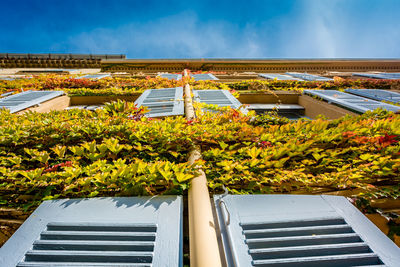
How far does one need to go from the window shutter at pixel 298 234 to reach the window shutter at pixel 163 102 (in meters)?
2.92

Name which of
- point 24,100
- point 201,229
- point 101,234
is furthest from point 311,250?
point 24,100

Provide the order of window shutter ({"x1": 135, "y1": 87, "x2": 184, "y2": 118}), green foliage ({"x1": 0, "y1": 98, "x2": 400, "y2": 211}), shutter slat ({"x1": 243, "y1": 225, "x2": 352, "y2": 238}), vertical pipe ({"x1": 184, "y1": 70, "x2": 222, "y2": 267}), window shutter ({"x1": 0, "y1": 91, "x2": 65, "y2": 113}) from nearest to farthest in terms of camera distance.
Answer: vertical pipe ({"x1": 184, "y1": 70, "x2": 222, "y2": 267}) → shutter slat ({"x1": 243, "y1": 225, "x2": 352, "y2": 238}) → green foliage ({"x1": 0, "y1": 98, "x2": 400, "y2": 211}) → window shutter ({"x1": 135, "y1": 87, "x2": 184, "y2": 118}) → window shutter ({"x1": 0, "y1": 91, "x2": 65, "y2": 113})

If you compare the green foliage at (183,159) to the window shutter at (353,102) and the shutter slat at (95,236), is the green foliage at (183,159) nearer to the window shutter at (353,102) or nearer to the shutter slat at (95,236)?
the shutter slat at (95,236)

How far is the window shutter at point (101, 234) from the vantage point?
135cm

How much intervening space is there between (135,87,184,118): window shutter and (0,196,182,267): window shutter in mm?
2741

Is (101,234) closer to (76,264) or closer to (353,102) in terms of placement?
(76,264)

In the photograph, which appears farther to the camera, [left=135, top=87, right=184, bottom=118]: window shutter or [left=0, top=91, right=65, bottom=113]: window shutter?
[left=0, top=91, right=65, bottom=113]: window shutter

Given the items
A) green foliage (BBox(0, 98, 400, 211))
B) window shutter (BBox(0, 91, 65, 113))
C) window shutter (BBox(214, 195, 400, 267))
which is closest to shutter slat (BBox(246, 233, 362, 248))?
window shutter (BBox(214, 195, 400, 267))

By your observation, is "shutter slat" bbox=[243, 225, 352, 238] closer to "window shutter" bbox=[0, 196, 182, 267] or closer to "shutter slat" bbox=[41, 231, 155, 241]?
"window shutter" bbox=[0, 196, 182, 267]

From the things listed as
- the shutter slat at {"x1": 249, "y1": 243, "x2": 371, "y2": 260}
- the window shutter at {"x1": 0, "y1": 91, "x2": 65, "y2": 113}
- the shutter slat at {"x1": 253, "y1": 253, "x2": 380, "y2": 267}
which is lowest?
the shutter slat at {"x1": 253, "y1": 253, "x2": 380, "y2": 267}

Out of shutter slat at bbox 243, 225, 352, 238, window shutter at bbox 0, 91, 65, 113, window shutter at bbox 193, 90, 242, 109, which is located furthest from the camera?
window shutter at bbox 193, 90, 242, 109

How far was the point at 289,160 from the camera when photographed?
2.53m

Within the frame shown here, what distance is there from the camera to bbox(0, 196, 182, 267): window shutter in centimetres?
135

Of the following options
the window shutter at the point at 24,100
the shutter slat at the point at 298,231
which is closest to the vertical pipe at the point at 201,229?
the shutter slat at the point at 298,231
